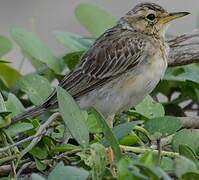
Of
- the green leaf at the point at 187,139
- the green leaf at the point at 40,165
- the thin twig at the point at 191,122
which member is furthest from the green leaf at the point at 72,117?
the thin twig at the point at 191,122

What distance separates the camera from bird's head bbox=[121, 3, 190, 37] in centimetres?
581

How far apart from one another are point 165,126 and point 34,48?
1.09 metres

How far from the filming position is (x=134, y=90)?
5.23m

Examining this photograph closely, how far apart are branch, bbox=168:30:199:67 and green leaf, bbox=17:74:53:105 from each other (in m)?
0.78

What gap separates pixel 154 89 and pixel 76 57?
470 mm

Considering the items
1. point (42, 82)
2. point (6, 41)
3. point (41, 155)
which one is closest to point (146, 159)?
point (41, 155)

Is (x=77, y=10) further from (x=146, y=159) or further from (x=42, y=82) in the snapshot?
(x=146, y=159)

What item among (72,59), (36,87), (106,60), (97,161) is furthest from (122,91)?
(97,161)

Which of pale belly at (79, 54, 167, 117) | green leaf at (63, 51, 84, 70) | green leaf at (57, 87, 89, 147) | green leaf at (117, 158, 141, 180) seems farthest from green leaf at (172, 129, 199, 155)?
pale belly at (79, 54, 167, 117)

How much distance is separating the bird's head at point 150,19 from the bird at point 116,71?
0.10m

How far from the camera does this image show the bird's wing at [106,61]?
17.2ft

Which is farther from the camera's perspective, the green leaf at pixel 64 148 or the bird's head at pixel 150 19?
the bird's head at pixel 150 19

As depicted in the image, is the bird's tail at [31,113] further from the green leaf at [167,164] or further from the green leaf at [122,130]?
the green leaf at [167,164]

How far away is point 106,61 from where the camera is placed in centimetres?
545
